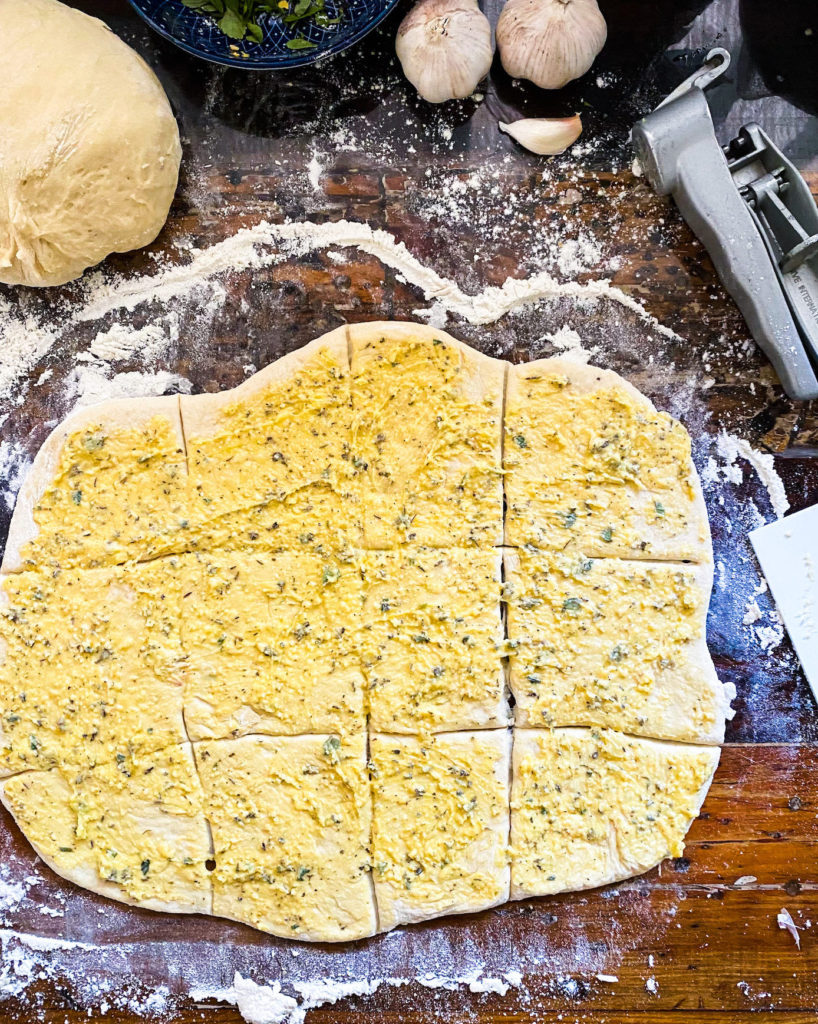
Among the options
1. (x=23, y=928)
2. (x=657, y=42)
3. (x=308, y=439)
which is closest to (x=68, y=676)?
(x=23, y=928)

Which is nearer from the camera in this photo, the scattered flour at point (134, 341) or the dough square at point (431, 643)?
the dough square at point (431, 643)

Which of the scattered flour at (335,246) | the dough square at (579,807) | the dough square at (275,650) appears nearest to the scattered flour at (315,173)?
the scattered flour at (335,246)

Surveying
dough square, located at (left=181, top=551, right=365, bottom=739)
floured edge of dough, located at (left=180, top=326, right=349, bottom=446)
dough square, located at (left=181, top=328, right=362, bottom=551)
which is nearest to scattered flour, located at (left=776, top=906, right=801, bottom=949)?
dough square, located at (left=181, top=551, right=365, bottom=739)

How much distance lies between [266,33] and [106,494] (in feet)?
5.27

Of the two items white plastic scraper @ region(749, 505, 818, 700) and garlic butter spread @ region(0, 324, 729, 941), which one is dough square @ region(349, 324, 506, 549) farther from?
white plastic scraper @ region(749, 505, 818, 700)

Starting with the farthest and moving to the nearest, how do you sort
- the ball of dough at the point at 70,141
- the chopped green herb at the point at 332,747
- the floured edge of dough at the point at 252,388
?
the floured edge of dough at the point at 252,388 → the chopped green herb at the point at 332,747 → the ball of dough at the point at 70,141

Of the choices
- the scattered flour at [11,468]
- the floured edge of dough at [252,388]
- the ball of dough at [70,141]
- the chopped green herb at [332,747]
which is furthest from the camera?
the scattered flour at [11,468]

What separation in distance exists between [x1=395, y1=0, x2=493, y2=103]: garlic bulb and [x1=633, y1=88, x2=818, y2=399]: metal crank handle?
23.7 inches

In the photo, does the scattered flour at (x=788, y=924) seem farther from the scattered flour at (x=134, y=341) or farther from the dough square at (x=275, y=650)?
the scattered flour at (x=134, y=341)

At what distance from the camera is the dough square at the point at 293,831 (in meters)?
2.57

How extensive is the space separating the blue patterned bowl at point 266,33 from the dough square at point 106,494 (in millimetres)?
1157

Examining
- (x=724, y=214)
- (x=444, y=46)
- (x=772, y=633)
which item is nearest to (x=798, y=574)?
(x=772, y=633)

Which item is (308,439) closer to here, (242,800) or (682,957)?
(242,800)

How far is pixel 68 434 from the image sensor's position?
2.67 m
